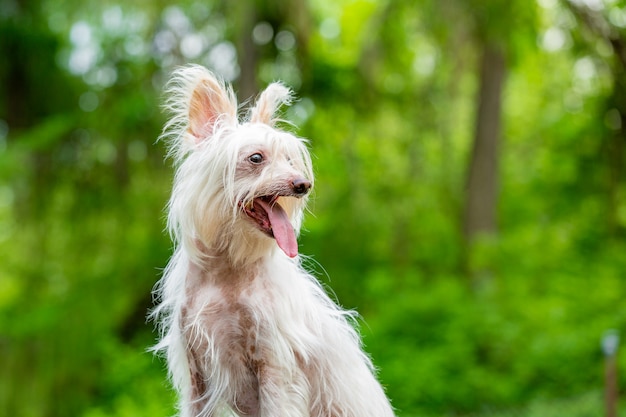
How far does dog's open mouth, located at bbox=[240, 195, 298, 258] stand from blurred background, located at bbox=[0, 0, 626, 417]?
5583 mm

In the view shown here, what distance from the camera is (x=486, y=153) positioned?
548 inches

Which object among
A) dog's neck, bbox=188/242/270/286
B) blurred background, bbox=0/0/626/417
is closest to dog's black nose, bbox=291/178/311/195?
dog's neck, bbox=188/242/270/286

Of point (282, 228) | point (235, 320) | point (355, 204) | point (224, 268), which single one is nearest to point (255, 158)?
point (282, 228)

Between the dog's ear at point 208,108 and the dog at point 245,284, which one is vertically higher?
the dog's ear at point 208,108

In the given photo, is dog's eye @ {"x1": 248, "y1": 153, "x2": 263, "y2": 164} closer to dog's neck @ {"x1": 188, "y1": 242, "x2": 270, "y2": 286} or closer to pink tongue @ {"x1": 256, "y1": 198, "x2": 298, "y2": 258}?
pink tongue @ {"x1": 256, "y1": 198, "x2": 298, "y2": 258}

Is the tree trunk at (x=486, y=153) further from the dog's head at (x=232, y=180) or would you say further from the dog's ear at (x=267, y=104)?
the dog's head at (x=232, y=180)

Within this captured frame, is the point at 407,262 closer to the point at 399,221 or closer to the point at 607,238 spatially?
the point at 399,221

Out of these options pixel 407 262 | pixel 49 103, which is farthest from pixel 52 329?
pixel 407 262

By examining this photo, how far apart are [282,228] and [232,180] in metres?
0.23

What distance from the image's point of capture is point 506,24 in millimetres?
9109

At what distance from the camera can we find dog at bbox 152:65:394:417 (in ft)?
8.64

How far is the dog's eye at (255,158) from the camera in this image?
8.70ft

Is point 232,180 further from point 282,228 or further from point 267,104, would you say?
point 267,104

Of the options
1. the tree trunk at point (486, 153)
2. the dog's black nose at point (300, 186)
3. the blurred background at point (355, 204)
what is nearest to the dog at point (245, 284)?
the dog's black nose at point (300, 186)
